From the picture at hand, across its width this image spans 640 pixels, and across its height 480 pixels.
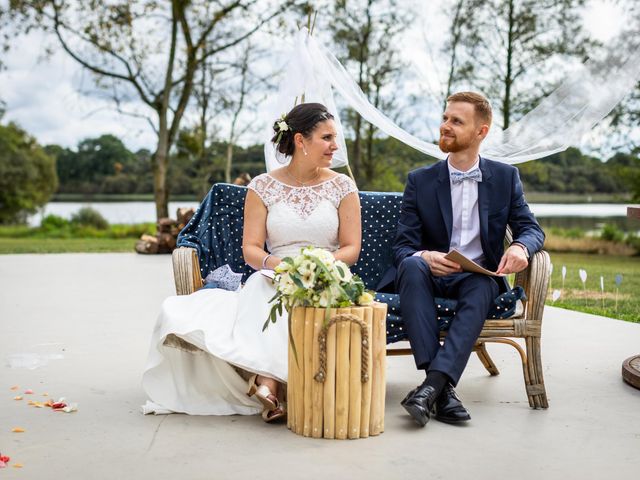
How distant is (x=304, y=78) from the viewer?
5402 mm

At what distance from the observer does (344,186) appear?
3.60m

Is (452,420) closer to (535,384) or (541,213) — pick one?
(535,384)

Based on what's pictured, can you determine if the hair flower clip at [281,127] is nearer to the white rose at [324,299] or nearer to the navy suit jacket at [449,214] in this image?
the navy suit jacket at [449,214]

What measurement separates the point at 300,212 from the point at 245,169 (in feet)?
56.5

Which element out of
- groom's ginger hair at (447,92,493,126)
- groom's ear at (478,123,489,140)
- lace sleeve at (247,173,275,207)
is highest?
groom's ginger hair at (447,92,493,126)

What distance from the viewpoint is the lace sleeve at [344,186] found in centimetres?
358

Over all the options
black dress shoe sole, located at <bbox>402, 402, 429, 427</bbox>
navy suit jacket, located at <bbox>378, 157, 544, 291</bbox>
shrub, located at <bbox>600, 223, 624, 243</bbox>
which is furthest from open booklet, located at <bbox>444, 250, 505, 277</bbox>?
shrub, located at <bbox>600, 223, 624, 243</bbox>

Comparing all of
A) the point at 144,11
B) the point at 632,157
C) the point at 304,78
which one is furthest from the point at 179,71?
the point at 304,78

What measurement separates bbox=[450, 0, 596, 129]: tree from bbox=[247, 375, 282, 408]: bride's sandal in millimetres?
13537

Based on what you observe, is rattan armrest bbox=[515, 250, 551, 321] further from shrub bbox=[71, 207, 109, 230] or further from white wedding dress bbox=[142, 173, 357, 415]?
shrub bbox=[71, 207, 109, 230]

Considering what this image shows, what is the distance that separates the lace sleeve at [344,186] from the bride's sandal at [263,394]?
0.97 metres

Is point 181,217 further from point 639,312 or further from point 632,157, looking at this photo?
point 632,157

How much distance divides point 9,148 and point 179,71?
18970 millimetres

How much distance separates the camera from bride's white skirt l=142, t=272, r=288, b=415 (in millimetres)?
3094
